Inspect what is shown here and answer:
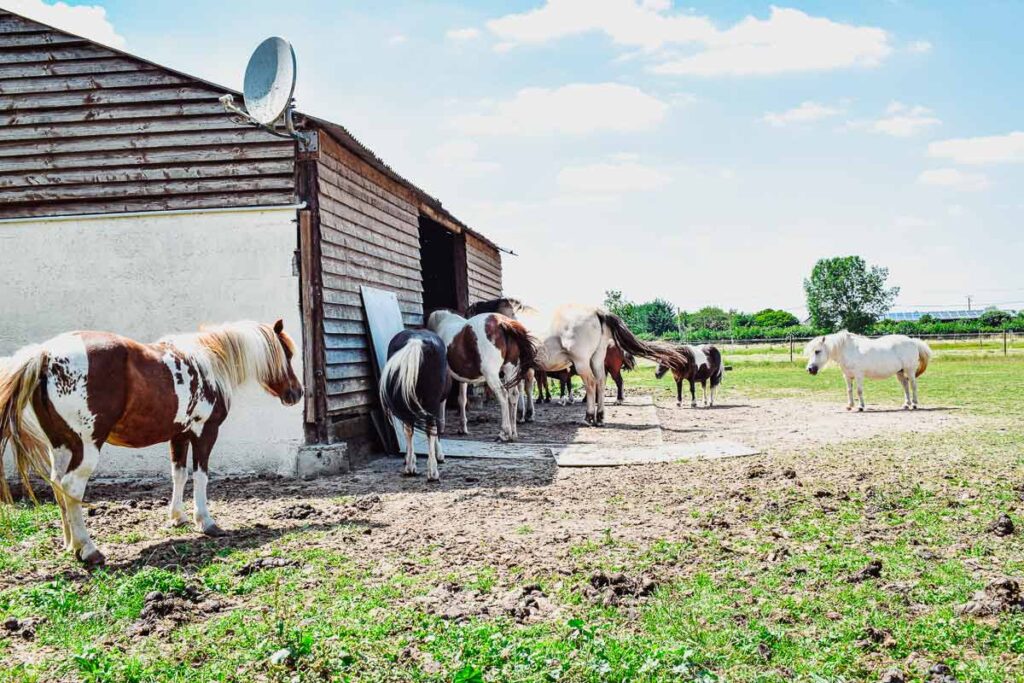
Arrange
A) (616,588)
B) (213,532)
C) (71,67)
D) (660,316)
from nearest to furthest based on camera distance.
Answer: (616,588) → (213,532) → (71,67) → (660,316)

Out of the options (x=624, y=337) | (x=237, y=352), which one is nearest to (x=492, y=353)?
(x=624, y=337)

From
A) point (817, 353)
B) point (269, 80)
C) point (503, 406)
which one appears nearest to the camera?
point (269, 80)

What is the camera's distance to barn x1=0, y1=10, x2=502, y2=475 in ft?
28.0

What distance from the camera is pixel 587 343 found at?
12.6m

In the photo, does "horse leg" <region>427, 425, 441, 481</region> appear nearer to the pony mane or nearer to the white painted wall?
the white painted wall

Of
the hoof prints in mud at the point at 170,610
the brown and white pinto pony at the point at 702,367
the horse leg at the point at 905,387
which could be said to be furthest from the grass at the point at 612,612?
the brown and white pinto pony at the point at 702,367

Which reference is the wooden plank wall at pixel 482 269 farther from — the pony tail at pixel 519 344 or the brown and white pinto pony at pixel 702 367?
the pony tail at pixel 519 344

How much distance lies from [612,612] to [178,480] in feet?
12.5

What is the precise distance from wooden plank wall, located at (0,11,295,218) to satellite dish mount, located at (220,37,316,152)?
2.26ft

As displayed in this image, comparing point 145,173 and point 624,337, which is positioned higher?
point 145,173

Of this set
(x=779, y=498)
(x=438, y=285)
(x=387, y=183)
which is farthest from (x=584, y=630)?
(x=438, y=285)

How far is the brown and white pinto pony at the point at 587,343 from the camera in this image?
12.6 meters

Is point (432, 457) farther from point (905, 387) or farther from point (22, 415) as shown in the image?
point (905, 387)

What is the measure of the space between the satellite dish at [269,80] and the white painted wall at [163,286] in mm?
1142
